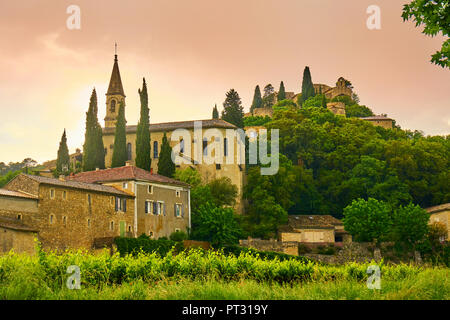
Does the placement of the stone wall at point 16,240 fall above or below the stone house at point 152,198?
below

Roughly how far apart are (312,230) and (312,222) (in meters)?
1.11

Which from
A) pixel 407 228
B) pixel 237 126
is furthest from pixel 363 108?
pixel 407 228

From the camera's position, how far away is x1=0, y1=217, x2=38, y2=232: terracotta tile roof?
3606cm

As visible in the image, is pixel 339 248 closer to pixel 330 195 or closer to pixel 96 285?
pixel 330 195

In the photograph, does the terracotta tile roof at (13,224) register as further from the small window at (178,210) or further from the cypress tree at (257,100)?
the cypress tree at (257,100)

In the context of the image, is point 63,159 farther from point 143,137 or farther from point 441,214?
point 441,214

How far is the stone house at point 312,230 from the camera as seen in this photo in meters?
57.4

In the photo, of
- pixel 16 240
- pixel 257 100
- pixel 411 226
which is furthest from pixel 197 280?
pixel 257 100

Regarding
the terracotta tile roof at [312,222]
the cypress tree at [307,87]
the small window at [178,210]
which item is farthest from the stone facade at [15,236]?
the cypress tree at [307,87]

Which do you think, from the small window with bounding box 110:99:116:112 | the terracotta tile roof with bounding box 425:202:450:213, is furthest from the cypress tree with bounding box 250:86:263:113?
the terracotta tile roof with bounding box 425:202:450:213

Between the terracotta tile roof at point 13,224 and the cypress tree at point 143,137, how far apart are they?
2039 cm

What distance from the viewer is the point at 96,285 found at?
15.8m

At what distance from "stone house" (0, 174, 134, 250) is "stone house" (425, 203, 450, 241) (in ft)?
99.3

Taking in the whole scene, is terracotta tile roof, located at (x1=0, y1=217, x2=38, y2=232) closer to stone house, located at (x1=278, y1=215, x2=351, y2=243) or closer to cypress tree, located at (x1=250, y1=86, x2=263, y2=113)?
stone house, located at (x1=278, y1=215, x2=351, y2=243)
